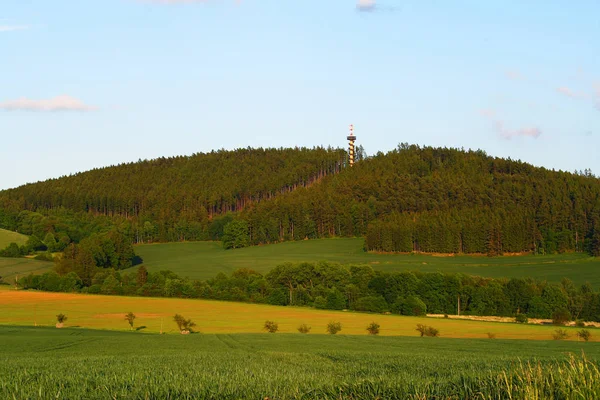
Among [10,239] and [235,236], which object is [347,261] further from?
[10,239]

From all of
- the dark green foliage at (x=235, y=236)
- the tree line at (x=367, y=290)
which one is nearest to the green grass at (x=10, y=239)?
the tree line at (x=367, y=290)

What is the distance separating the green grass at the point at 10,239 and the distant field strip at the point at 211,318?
223 feet

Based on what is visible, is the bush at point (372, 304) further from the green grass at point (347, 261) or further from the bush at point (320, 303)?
the green grass at point (347, 261)

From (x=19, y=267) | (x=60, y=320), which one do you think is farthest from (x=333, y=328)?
(x=19, y=267)

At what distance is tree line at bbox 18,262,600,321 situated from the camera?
86.0m

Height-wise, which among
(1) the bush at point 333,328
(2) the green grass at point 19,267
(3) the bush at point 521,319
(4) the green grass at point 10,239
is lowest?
(3) the bush at point 521,319

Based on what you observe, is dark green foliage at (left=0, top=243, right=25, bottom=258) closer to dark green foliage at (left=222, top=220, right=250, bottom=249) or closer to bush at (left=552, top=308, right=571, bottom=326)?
dark green foliage at (left=222, top=220, right=250, bottom=249)

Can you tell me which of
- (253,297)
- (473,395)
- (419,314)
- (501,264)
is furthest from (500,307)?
(473,395)

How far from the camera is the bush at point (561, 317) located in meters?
77.4

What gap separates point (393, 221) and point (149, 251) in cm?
6582

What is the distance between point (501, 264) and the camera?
134375mm

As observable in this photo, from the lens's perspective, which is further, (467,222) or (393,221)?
(393,221)

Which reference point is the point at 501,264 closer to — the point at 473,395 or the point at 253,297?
the point at 253,297

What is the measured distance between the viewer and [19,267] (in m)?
123
